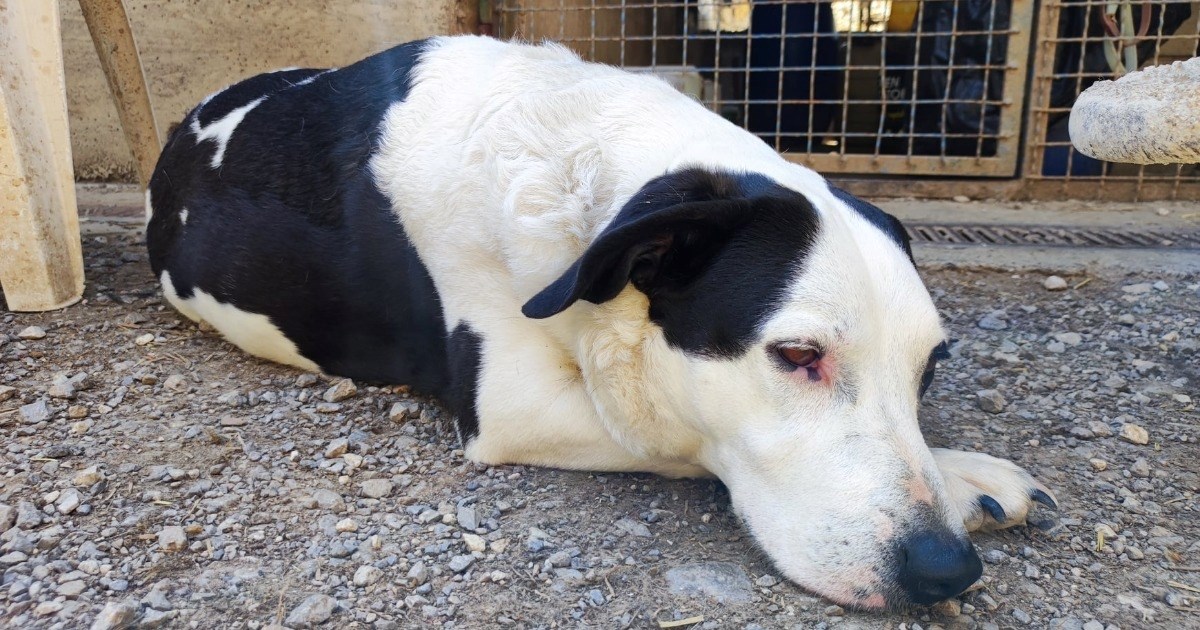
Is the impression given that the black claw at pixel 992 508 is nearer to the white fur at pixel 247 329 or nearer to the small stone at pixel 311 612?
the small stone at pixel 311 612

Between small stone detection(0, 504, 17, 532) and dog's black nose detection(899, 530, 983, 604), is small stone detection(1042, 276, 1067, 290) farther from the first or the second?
small stone detection(0, 504, 17, 532)

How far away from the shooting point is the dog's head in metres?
1.80

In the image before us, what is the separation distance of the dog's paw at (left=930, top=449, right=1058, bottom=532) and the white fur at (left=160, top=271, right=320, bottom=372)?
199cm

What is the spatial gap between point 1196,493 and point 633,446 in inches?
57.8

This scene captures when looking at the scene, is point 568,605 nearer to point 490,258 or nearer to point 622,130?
point 490,258

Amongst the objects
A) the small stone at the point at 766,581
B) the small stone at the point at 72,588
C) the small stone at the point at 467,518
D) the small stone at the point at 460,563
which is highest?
the small stone at the point at 72,588

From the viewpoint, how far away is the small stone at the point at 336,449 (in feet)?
8.42

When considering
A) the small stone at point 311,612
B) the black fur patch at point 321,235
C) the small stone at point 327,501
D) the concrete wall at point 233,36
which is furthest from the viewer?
the concrete wall at point 233,36

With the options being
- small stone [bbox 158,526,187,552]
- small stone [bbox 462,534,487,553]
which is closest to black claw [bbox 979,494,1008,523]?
small stone [bbox 462,534,487,553]

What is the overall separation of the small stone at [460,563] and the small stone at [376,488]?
37 cm

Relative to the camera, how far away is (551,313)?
74.8 inches

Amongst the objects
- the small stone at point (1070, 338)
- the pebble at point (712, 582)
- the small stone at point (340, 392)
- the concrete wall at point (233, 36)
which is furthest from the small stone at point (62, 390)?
the small stone at point (1070, 338)

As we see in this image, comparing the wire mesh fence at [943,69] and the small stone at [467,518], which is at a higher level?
the wire mesh fence at [943,69]

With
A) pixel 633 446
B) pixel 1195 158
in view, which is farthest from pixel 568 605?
pixel 1195 158
